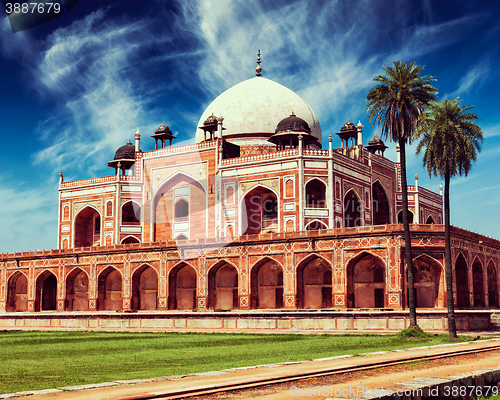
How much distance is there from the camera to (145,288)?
4303 centimetres

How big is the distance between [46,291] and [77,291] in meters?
3.64

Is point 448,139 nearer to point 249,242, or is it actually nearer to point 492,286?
point 249,242

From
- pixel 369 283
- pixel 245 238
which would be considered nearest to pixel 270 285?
pixel 245 238

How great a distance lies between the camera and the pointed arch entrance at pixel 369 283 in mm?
35844

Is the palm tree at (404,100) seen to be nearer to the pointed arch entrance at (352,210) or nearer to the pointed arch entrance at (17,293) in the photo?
the pointed arch entrance at (352,210)

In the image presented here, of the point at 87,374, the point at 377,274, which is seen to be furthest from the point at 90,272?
the point at 87,374

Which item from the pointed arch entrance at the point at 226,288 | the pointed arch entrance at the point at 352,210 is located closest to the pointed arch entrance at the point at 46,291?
the pointed arch entrance at the point at 226,288

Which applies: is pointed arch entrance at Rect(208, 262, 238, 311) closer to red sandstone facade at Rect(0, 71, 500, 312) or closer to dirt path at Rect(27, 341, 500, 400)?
red sandstone facade at Rect(0, 71, 500, 312)

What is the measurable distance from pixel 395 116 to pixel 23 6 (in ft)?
62.9

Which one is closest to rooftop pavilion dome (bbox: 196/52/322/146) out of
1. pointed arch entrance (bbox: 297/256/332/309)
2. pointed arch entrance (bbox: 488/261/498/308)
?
pointed arch entrance (bbox: 297/256/332/309)

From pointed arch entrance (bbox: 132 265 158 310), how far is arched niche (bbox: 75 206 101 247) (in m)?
8.55

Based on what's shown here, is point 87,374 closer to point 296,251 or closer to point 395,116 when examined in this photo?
point 395,116

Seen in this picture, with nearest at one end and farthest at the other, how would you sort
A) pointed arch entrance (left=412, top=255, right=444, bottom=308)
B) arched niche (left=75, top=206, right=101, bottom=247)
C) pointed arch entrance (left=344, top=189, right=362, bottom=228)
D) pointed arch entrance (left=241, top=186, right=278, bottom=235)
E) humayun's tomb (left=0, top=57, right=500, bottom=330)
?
humayun's tomb (left=0, top=57, right=500, bottom=330) < pointed arch entrance (left=412, top=255, right=444, bottom=308) < pointed arch entrance (left=241, top=186, right=278, bottom=235) < pointed arch entrance (left=344, top=189, right=362, bottom=228) < arched niche (left=75, top=206, right=101, bottom=247)

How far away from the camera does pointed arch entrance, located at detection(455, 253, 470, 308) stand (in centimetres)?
3603
